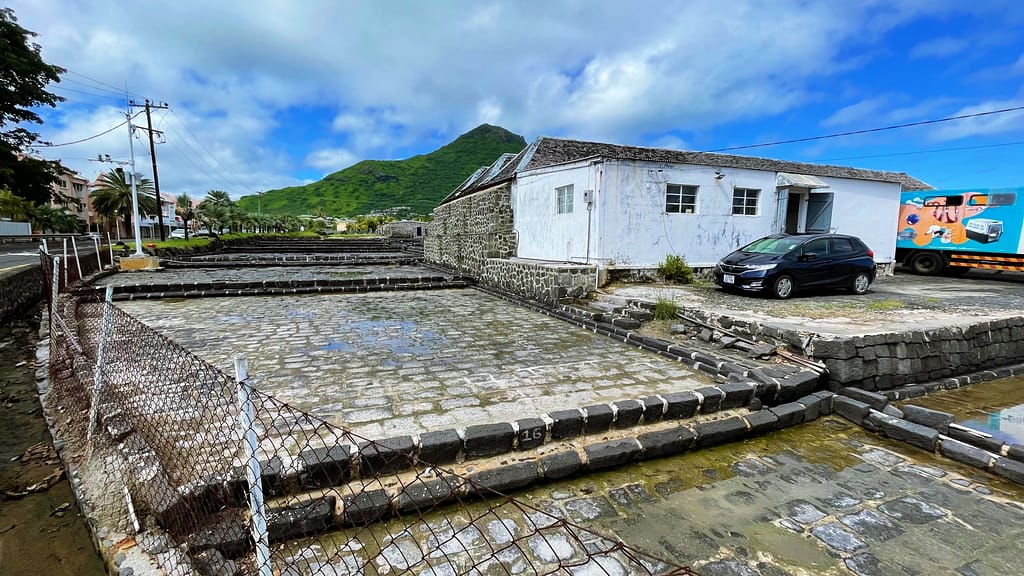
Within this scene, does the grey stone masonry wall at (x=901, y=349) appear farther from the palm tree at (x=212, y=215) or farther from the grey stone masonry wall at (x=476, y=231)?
the palm tree at (x=212, y=215)

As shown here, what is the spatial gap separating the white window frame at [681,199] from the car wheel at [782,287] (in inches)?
128

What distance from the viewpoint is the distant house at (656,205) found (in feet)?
33.9

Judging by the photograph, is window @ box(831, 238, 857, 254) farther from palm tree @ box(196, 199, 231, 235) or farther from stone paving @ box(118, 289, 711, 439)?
palm tree @ box(196, 199, 231, 235)

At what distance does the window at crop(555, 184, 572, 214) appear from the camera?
36.8 ft

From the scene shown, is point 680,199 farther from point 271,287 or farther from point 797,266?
point 271,287

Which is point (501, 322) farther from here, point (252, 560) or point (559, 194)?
point (252, 560)

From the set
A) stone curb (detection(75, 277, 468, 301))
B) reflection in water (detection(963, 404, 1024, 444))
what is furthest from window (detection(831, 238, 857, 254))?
stone curb (detection(75, 277, 468, 301))

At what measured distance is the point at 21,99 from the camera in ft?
68.2

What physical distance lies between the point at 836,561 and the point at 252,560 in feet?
11.1

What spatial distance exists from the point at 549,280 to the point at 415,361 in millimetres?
4704

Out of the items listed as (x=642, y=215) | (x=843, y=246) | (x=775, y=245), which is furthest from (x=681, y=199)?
(x=843, y=246)

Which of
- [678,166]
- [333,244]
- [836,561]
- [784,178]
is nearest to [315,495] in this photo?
[836,561]

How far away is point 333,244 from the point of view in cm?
3108

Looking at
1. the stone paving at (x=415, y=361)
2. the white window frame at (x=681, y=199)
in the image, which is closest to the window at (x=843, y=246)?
the white window frame at (x=681, y=199)
